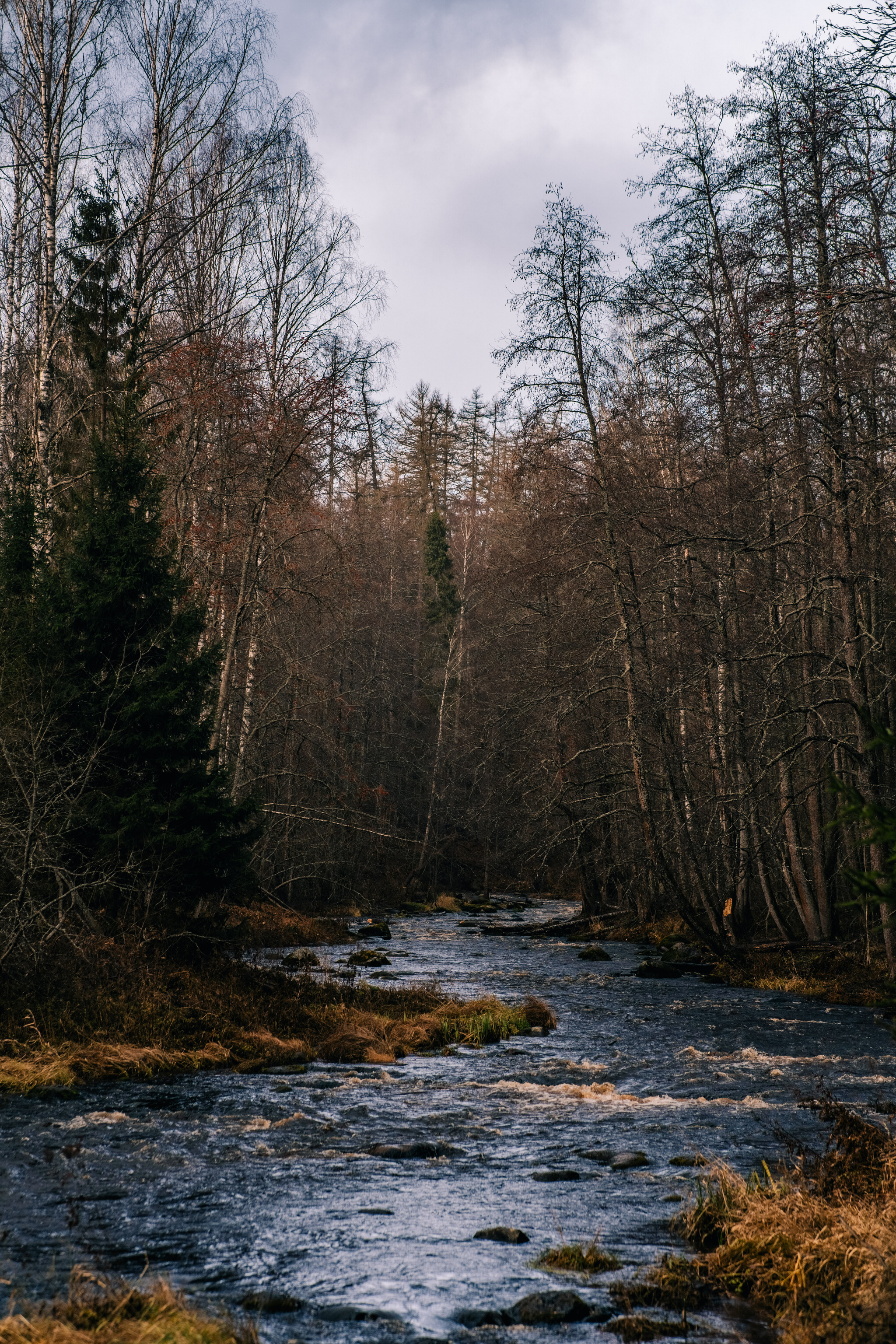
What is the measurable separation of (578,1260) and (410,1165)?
215 cm

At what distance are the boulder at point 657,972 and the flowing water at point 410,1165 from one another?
3.88 metres

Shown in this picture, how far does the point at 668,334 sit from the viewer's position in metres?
18.2

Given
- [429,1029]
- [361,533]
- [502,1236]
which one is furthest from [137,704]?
[361,533]

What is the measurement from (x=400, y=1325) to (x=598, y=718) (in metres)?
20.4

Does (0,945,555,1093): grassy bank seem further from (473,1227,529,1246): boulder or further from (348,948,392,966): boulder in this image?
(473,1227,529,1246): boulder

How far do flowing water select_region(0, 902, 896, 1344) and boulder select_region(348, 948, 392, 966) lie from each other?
5563 millimetres

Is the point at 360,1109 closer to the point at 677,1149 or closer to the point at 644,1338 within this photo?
the point at 677,1149

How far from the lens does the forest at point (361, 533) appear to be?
11.6 m

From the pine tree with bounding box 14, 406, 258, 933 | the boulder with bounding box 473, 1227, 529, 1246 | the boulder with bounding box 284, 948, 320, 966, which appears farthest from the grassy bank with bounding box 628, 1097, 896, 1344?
the boulder with bounding box 284, 948, 320, 966

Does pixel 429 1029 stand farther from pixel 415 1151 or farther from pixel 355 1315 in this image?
pixel 355 1315

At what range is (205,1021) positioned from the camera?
34.7ft

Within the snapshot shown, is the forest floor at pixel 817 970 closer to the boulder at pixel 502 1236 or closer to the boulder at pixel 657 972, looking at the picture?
the boulder at pixel 657 972

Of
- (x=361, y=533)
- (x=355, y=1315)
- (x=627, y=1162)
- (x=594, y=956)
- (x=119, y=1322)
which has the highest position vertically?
(x=361, y=533)

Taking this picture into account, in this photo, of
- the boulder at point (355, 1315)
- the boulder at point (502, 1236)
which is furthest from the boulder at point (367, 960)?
the boulder at point (355, 1315)
